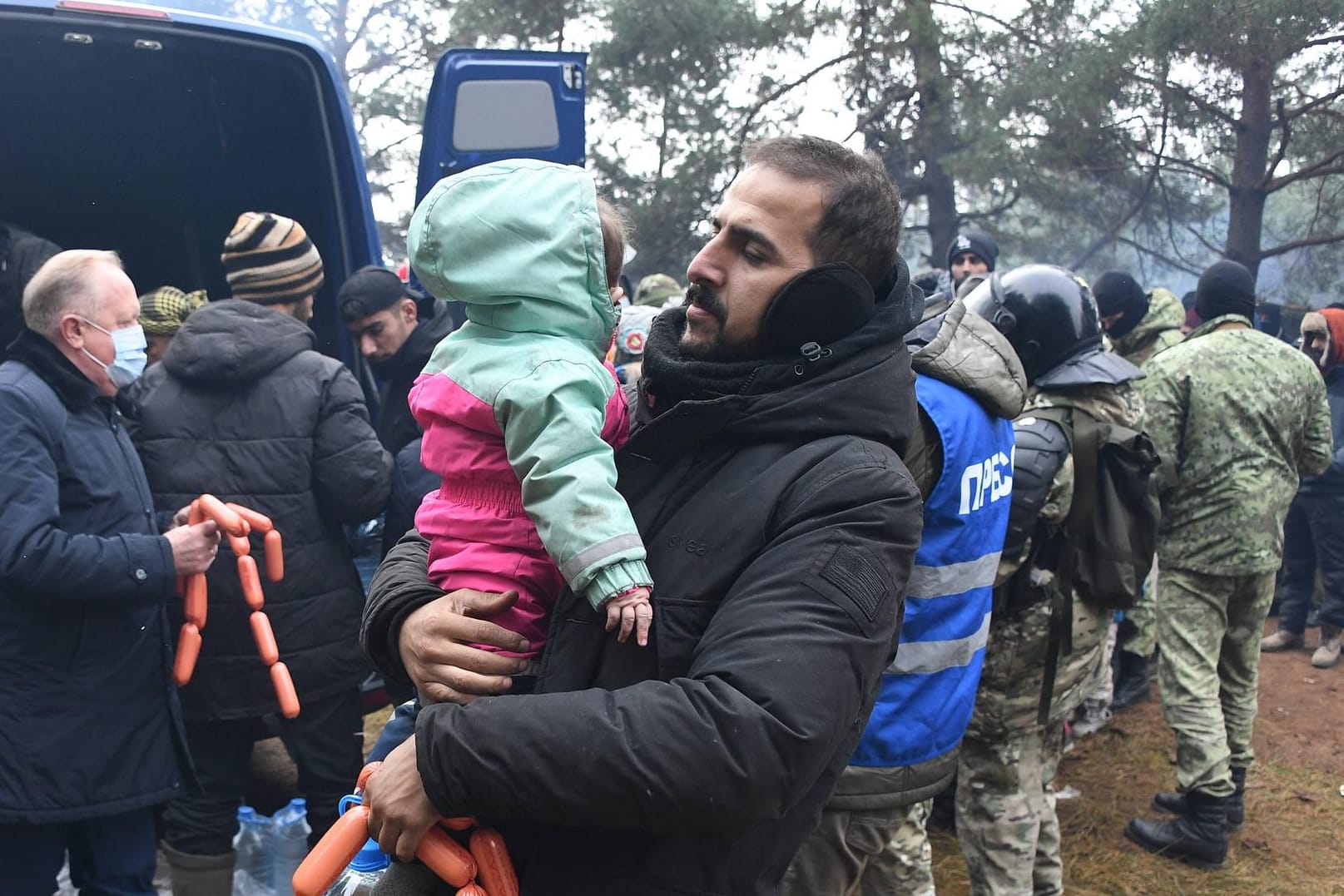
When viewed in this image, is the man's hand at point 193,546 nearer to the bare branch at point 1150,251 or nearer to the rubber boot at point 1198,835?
the rubber boot at point 1198,835

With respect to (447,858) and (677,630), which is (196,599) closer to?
(447,858)

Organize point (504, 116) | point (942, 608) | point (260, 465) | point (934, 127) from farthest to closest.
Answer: point (934, 127)
point (504, 116)
point (260, 465)
point (942, 608)

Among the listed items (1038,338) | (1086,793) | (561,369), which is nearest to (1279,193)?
(1086,793)

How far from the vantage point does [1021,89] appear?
9305 mm

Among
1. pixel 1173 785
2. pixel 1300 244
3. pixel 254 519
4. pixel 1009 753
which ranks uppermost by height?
pixel 254 519

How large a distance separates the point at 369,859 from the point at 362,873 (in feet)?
0.08

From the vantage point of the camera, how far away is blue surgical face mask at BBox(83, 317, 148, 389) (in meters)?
3.06

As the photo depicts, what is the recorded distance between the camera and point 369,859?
1662mm

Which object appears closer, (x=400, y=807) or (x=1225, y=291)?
(x=400, y=807)

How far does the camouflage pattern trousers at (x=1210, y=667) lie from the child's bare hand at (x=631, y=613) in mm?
3895

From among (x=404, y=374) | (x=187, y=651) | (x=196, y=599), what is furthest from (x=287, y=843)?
(x=404, y=374)

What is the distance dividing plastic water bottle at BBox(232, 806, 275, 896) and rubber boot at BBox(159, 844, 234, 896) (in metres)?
0.39

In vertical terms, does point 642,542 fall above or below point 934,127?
above

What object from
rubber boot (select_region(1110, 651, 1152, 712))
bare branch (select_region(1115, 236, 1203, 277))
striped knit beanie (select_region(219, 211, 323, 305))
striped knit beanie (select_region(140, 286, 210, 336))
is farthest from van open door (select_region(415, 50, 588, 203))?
bare branch (select_region(1115, 236, 1203, 277))
